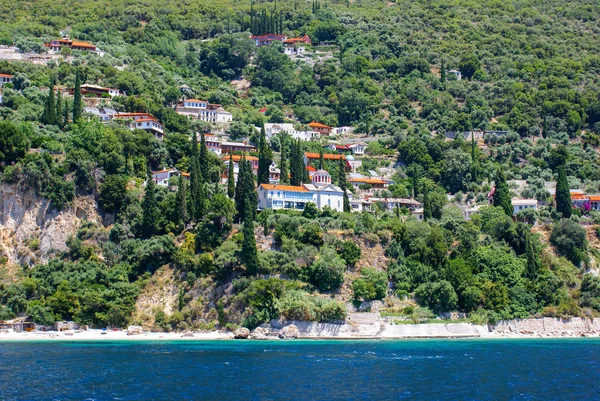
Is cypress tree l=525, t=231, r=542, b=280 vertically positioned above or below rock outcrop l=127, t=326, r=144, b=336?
above

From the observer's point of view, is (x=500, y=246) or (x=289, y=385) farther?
(x=500, y=246)

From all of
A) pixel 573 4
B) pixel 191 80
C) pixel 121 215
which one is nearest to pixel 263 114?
pixel 191 80

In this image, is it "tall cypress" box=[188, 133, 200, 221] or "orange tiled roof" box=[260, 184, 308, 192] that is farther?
"orange tiled roof" box=[260, 184, 308, 192]

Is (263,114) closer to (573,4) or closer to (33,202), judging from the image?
(33,202)

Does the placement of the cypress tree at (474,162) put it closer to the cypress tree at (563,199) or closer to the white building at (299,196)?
the cypress tree at (563,199)

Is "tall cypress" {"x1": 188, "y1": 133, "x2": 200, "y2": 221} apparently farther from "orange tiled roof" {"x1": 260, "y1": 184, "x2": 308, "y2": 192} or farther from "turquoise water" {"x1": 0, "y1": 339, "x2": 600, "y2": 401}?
"turquoise water" {"x1": 0, "y1": 339, "x2": 600, "y2": 401}

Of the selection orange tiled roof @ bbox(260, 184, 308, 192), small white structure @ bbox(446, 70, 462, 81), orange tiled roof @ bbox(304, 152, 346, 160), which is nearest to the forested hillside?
small white structure @ bbox(446, 70, 462, 81)
